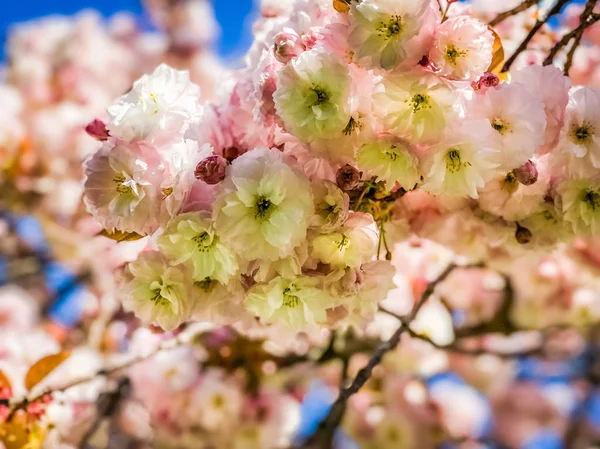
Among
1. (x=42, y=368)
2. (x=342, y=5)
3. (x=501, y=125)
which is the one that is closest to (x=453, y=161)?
(x=501, y=125)

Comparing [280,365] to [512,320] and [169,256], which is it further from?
[169,256]

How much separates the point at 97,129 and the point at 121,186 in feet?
0.34

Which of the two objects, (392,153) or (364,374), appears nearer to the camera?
(392,153)

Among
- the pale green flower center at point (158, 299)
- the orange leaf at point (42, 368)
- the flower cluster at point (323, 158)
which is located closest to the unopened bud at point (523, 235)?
the flower cluster at point (323, 158)

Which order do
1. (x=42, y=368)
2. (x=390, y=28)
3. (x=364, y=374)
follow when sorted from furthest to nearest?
(x=42, y=368) → (x=364, y=374) → (x=390, y=28)

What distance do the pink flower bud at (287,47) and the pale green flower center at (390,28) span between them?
9 cm

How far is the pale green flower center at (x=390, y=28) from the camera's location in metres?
0.54

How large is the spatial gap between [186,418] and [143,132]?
1134mm

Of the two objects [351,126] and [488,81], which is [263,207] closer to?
[351,126]

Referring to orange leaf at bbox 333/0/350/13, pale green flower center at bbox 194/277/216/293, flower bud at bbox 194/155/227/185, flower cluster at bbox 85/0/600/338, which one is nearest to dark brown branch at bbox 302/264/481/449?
flower cluster at bbox 85/0/600/338

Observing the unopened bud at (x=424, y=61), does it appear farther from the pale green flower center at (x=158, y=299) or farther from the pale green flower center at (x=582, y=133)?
the pale green flower center at (x=158, y=299)

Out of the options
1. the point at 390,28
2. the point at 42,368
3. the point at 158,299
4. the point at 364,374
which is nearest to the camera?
the point at 390,28

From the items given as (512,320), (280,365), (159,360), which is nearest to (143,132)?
(280,365)

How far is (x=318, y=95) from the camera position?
563mm
